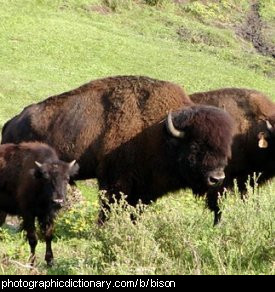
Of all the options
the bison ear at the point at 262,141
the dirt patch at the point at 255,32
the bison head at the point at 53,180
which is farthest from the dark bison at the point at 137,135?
the dirt patch at the point at 255,32

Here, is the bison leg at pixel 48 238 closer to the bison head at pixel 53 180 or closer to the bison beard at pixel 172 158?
the bison head at pixel 53 180

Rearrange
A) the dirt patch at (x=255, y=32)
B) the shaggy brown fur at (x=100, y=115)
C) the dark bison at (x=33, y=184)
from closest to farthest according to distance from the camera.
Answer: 1. the dark bison at (x=33, y=184)
2. the shaggy brown fur at (x=100, y=115)
3. the dirt patch at (x=255, y=32)

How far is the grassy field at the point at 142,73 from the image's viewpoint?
21.7 ft

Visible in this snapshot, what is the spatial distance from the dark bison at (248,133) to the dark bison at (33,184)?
315 cm

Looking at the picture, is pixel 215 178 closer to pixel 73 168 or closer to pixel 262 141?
pixel 73 168

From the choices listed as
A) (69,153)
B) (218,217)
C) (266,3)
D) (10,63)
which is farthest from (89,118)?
(266,3)

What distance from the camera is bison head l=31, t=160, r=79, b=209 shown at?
336 inches

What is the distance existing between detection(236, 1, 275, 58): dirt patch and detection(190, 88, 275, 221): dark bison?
24.4 meters

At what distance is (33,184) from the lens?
8852mm

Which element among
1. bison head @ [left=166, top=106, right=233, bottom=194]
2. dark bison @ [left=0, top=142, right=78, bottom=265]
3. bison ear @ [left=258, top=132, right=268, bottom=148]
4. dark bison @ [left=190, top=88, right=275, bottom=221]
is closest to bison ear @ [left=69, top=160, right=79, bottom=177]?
dark bison @ [left=0, top=142, right=78, bottom=265]

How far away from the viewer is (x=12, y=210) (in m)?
9.36

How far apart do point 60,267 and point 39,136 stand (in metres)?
3.30

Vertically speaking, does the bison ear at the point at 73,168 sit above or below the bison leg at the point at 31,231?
above
